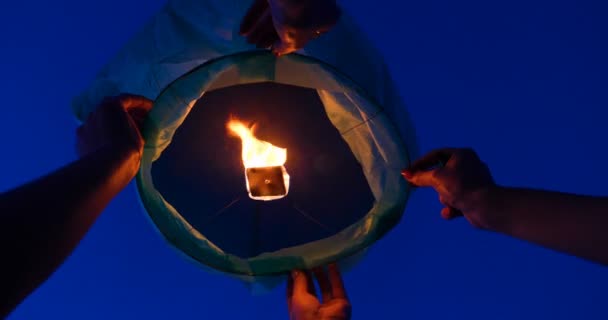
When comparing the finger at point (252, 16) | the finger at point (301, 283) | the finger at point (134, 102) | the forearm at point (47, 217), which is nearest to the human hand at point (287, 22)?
the finger at point (252, 16)

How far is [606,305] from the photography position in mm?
2162

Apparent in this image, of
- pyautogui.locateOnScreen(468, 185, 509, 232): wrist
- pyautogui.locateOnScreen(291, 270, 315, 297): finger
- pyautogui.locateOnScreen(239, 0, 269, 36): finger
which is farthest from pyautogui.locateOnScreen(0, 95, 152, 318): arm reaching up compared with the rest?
pyautogui.locateOnScreen(468, 185, 509, 232): wrist

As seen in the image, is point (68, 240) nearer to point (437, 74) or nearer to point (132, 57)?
point (132, 57)

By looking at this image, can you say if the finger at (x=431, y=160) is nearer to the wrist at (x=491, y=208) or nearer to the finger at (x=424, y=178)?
the finger at (x=424, y=178)

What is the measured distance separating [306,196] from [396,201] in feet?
0.91

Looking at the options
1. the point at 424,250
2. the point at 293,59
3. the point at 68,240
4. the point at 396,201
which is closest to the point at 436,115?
the point at 424,250

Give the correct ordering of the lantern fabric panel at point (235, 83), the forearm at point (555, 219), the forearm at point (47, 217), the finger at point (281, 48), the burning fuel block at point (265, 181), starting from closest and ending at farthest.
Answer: the forearm at point (47, 217) < the forearm at point (555, 219) < the finger at point (281, 48) < the lantern fabric panel at point (235, 83) < the burning fuel block at point (265, 181)

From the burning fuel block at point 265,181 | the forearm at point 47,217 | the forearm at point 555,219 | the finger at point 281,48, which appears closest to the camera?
the forearm at point 47,217

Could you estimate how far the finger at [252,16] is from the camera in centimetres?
98

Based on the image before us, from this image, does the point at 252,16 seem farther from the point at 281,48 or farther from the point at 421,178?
the point at 421,178

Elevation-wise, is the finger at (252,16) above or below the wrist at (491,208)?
above

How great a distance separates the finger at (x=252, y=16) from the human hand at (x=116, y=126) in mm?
241

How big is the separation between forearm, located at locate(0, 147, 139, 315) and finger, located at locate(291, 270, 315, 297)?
1.85ft

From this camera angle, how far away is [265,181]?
1.21 meters
